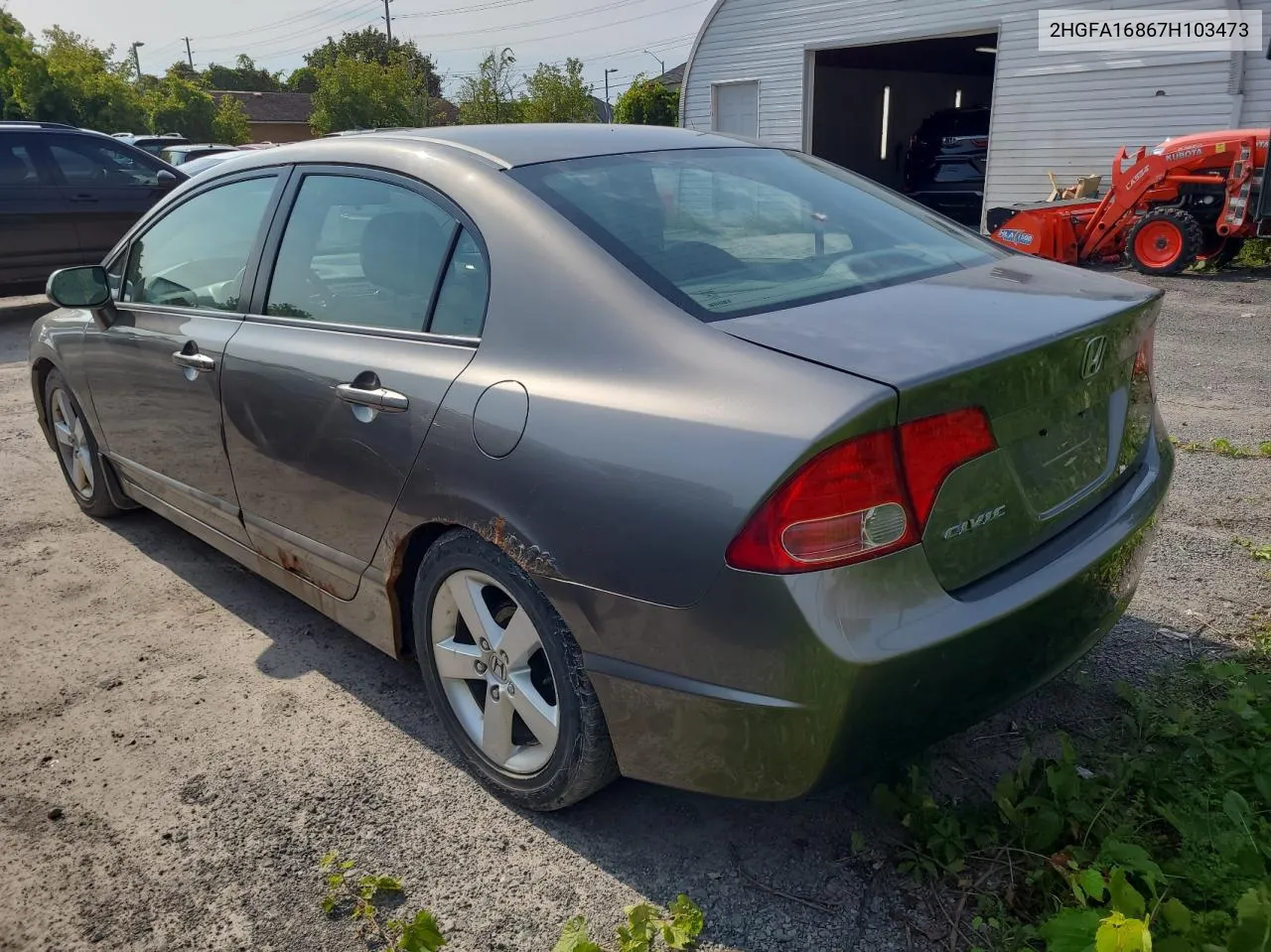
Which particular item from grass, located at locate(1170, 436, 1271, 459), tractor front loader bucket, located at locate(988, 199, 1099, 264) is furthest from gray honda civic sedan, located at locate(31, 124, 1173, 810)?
tractor front loader bucket, located at locate(988, 199, 1099, 264)

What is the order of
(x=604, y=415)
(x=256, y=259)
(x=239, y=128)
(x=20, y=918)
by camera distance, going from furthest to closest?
(x=239, y=128) < (x=256, y=259) < (x=20, y=918) < (x=604, y=415)

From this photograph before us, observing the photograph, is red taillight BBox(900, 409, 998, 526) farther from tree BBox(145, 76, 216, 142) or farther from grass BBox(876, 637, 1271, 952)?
tree BBox(145, 76, 216, 142)

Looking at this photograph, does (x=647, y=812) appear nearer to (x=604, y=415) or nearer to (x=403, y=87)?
(x=604, y=415)

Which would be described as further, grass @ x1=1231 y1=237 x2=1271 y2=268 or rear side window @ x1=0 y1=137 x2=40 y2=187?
grass @ x1=1231 y1=237 x2=1271 y2=268

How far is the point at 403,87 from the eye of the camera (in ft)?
154

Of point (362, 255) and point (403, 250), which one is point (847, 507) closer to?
point (403, 250)

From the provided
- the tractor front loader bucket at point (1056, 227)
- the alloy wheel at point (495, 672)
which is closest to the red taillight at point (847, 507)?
the alloy wheel at point (495, 672)

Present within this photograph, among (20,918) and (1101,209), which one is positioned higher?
(1101,209)

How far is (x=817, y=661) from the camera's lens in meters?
1.86

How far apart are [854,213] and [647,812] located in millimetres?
1777

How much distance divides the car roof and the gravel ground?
1.66 metres

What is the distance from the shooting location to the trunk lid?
1.97 metres

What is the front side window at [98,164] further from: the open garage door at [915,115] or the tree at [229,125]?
the tree at [229,125]

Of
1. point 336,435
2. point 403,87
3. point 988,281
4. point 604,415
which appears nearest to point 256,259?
point 336,435
